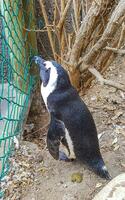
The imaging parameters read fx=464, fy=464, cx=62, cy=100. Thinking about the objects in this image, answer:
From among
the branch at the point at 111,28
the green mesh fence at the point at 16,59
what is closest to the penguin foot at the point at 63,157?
the green mesh fence at the point at 16,59

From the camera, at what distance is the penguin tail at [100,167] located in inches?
77.1

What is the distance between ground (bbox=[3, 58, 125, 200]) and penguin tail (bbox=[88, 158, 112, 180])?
0.04m

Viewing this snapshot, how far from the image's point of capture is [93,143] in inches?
75.5

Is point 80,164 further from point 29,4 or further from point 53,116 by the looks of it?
point 29,4

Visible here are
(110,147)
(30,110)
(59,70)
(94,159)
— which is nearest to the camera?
(59,70)

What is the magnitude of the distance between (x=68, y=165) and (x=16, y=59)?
67 centimetres

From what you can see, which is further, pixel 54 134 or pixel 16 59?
pixel 16 59

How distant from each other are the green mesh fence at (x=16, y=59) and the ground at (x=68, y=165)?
171mm

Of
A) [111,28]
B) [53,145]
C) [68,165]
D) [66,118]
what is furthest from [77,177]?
[111,28]

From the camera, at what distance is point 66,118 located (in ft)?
6.06

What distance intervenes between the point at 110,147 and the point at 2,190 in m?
0.59

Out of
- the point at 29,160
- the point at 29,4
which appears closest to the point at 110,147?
the point at 29,160

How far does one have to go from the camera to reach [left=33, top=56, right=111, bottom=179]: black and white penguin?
1.84 meters

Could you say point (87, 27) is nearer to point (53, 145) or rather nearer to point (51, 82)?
point (51, 82)
